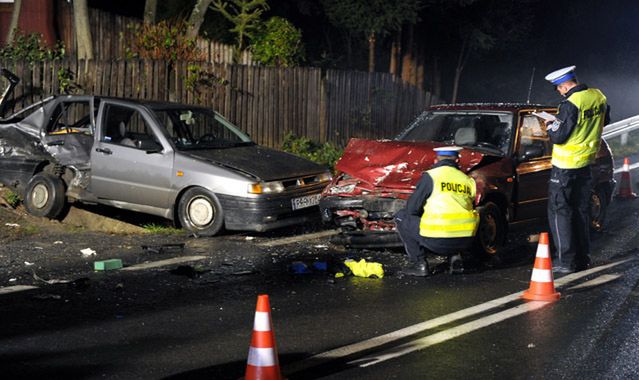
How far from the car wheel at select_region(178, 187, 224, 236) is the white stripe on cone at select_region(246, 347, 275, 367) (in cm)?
617

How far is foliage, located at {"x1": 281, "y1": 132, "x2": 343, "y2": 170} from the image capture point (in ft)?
61.8

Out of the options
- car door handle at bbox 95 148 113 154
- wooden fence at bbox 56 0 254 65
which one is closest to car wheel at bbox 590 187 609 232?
car door handle at bbox 95 148 113 154

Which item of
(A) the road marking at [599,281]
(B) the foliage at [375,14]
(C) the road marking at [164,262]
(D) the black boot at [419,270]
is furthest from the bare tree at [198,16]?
(A) the road marking at [599,281]

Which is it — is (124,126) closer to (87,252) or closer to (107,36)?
(87,252)

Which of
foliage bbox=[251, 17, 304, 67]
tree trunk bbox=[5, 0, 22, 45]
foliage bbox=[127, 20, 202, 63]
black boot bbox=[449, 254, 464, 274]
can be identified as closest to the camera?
black boot bbox=[449, 254, 464, 274]

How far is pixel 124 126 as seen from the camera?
1280 cm

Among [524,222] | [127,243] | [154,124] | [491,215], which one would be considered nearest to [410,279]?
[491,215]

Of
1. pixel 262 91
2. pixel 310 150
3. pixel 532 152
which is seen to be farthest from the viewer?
pixel 310 150

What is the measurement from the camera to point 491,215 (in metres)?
11.0

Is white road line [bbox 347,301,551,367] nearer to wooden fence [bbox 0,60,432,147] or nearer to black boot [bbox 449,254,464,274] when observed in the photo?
black boot [bbox 449,254,464,274]

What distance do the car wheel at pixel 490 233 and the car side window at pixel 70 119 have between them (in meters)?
5.24

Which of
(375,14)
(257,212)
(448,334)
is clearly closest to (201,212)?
(257,212)

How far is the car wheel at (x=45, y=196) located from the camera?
1288 centimetres

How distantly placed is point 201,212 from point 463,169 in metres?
3.20
